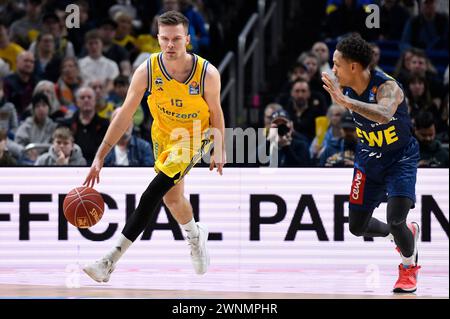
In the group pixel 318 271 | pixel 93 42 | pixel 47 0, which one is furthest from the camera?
pixel 47 0

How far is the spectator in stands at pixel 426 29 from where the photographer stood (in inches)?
563

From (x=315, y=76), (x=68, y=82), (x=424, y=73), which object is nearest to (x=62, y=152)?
(x=68, y=82)

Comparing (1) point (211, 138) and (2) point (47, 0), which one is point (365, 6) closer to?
(2) point (47, 0)

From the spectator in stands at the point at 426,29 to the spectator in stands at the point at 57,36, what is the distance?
14.3ft

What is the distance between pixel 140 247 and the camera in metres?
10.9

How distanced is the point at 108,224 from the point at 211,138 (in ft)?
7.72

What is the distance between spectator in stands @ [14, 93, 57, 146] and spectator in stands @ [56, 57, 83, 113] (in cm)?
92

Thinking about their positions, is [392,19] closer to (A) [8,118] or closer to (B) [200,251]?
(A) [8,118]

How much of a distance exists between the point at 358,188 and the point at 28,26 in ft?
24.9

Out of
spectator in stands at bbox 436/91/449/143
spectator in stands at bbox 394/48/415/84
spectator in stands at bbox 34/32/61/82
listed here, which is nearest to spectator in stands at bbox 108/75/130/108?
spectator in stands at bbox 34/32/61/82

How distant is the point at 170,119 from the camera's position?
29.4 feet

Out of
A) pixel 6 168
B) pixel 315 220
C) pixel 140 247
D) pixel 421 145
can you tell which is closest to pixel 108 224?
pixel 140 247

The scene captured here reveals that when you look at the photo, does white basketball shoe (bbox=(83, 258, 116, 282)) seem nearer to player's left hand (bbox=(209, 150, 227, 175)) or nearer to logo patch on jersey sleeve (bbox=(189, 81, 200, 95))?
player's left hand (bbox=(209, 150, 227, 175))

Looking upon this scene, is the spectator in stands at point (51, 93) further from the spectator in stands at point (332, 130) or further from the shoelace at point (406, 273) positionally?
the shoelace at point (406, 273)
